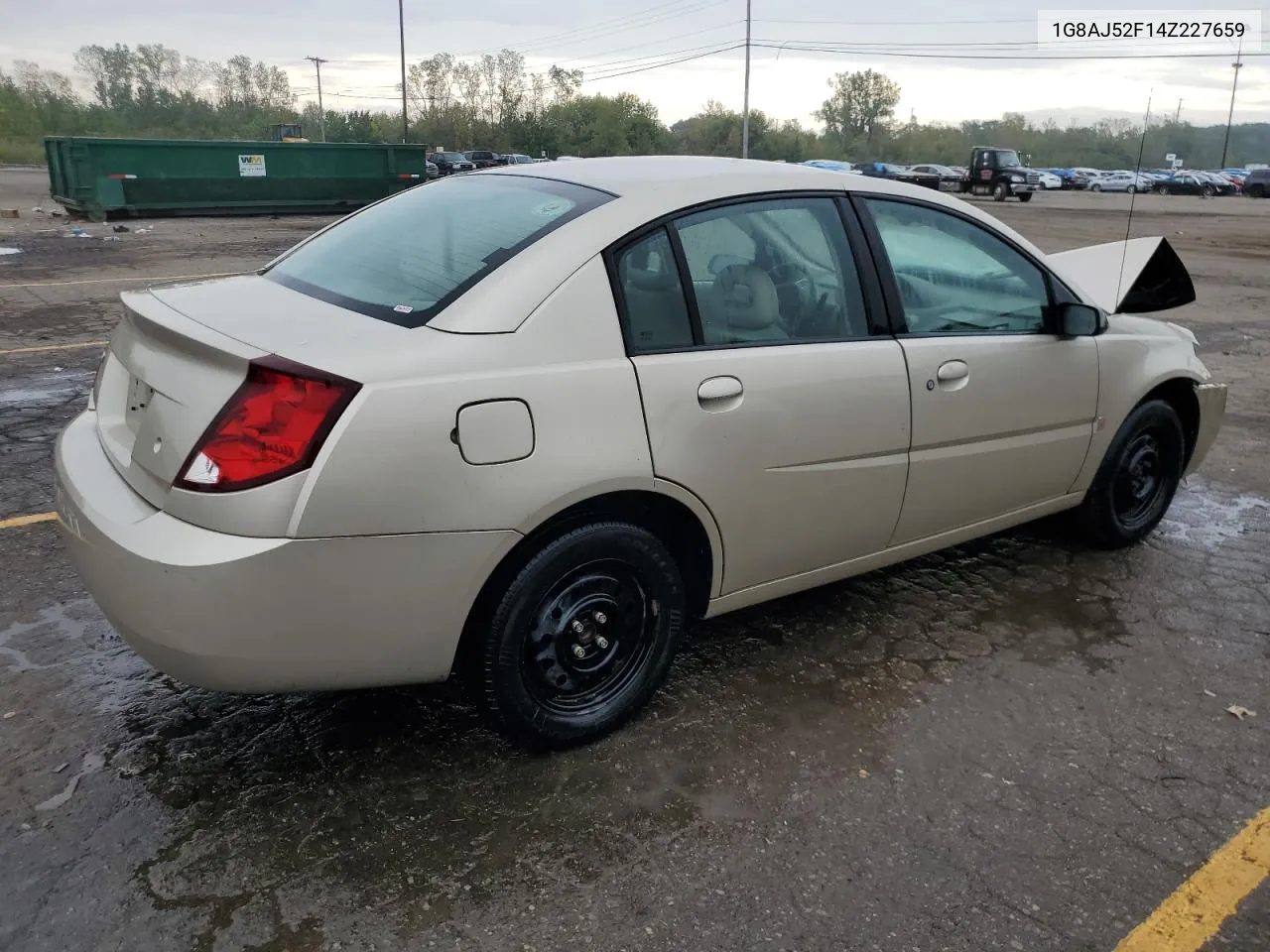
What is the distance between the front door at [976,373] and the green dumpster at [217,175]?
20.1 meters

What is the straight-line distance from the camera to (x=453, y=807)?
99.7 inches

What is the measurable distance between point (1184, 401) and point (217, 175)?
835 inches

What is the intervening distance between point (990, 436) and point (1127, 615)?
0.96 meters

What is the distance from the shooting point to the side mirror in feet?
11.9

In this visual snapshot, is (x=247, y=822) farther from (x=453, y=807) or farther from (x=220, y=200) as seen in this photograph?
(x=220, y=200)

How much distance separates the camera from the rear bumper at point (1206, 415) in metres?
4.35

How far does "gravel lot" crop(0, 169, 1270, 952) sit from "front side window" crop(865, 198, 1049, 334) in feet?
3.61

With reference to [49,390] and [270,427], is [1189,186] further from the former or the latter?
[270,427]

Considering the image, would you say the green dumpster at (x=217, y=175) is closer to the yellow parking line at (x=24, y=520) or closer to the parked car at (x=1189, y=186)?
the yellow parking line at (x=24, y=520)

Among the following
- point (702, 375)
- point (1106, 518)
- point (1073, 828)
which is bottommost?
point (1073, 828)

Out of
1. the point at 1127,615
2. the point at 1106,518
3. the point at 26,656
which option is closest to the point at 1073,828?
the point at 1127,615

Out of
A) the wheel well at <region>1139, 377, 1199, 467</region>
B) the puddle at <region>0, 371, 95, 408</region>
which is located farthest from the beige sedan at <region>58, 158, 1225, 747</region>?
the puddle at <region>0, 371, 95, 408</region>

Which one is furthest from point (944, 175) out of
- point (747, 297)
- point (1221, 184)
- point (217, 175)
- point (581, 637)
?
point (581, 637)

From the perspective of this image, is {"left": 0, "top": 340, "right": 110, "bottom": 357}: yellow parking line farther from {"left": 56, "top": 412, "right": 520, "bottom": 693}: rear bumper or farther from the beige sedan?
{"left": 56, "top": 412, "right": 520, "bottom": 693}: rear bumper
